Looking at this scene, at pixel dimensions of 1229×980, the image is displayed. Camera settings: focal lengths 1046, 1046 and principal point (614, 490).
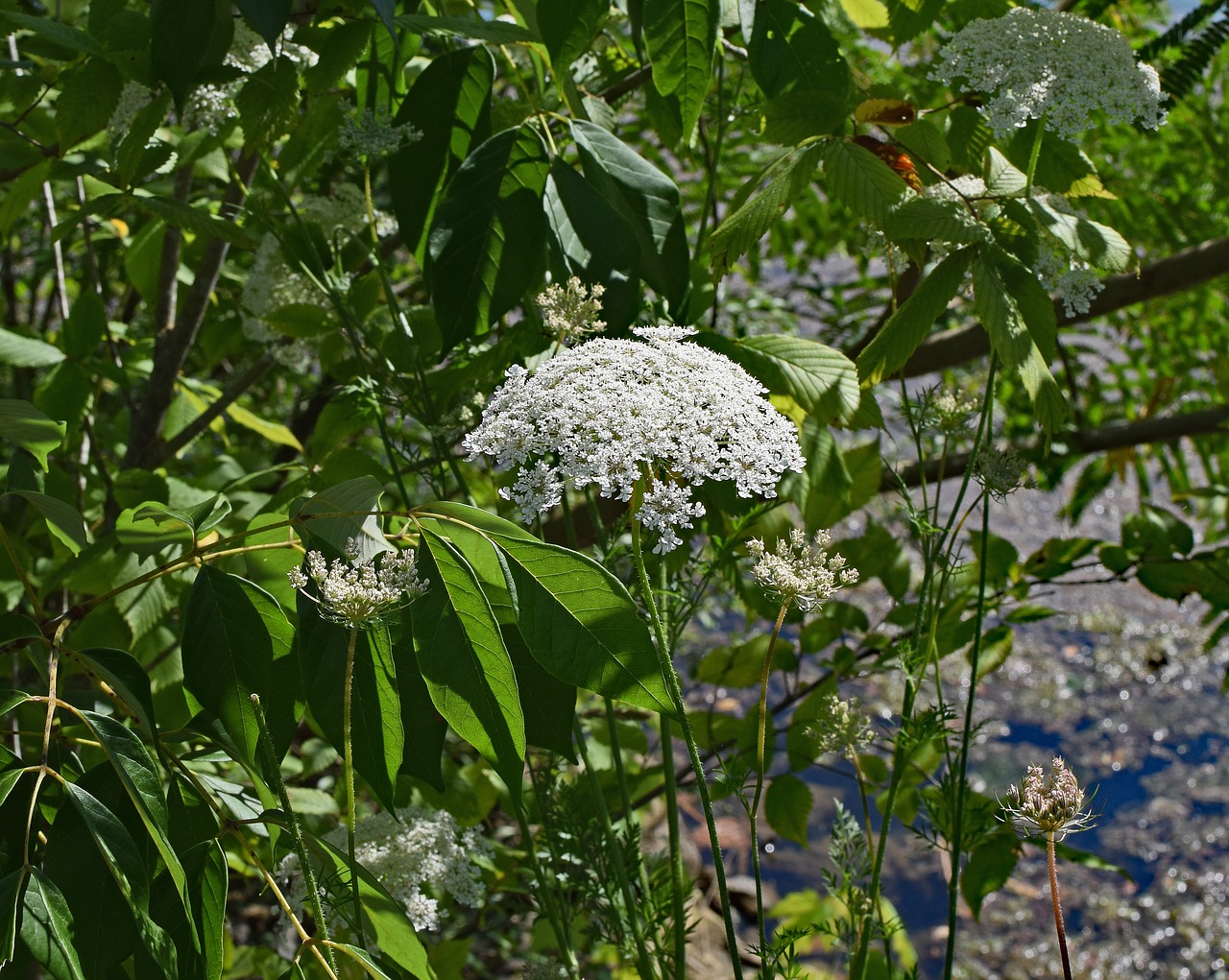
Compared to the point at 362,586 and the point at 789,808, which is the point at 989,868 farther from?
the point at 362,586

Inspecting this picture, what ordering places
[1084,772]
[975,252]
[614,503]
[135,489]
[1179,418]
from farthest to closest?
[1084,772] < [1179,418] < [614,503] < [135,489] < [975,252]

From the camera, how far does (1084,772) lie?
12.0 feet

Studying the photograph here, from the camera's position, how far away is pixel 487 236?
1.04m

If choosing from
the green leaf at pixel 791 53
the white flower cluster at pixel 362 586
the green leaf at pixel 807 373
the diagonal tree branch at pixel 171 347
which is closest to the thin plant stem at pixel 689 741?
the white flower cluster at pixel 362 586

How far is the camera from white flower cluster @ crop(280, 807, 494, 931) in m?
1.10

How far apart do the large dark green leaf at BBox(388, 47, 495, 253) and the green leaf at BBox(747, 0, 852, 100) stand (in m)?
0.29

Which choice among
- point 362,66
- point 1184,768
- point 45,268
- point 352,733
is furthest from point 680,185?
point 1184,768

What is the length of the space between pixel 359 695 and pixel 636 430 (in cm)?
31

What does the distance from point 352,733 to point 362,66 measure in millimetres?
854

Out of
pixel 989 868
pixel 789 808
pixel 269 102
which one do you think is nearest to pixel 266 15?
pixel 269 102

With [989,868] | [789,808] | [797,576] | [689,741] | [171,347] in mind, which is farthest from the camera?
[171,347]

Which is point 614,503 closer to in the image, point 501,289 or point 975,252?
point 501,289

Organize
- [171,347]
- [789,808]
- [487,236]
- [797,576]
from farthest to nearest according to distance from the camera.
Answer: [171,347]
[789,808]
[487,236]
[797,576]

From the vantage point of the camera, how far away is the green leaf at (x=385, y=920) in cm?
85
